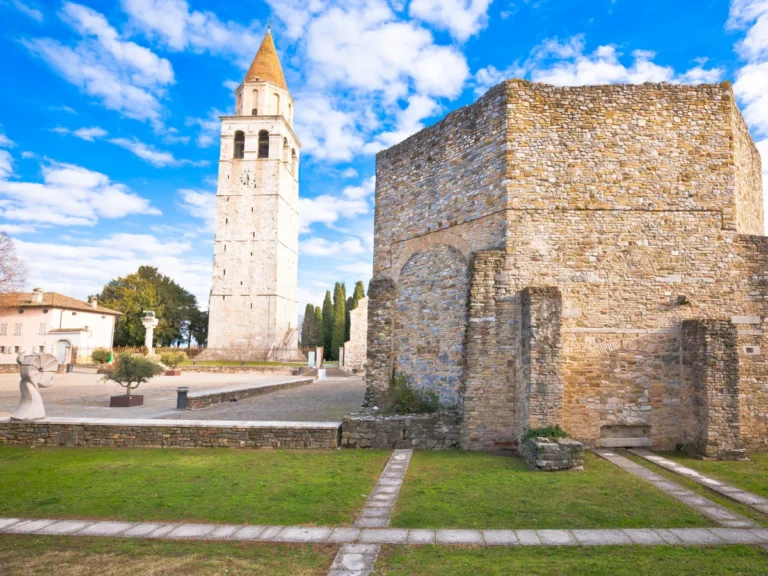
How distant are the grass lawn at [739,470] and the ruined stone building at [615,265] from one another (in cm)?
45

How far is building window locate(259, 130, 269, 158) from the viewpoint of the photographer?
4250 cm

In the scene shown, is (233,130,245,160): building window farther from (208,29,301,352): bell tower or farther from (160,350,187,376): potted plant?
(160,350,187,376): potted plant

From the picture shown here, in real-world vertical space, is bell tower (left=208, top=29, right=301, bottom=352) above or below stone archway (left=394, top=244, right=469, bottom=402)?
above

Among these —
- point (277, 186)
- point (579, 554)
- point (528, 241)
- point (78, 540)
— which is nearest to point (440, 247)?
point (528, 241)

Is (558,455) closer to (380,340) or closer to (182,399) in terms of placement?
(380,340)

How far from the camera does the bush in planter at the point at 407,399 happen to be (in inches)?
432

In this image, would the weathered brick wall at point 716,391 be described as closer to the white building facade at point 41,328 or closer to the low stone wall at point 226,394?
the low stone wall at point 226,394

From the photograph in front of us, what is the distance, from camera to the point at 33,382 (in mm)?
10664

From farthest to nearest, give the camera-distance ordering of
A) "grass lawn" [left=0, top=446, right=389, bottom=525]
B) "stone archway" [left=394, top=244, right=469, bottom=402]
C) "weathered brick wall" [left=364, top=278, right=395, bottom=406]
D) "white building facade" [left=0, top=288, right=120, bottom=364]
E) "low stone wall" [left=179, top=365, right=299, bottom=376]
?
"white building facade" [left=0, top=288, right=120, bottom=364] → "low stone wall" [left=179, top=365, right=299, bottom=376] → "weathered brick wall" [left=364, top=278, right=395, bottom=406] → "stone archway" [left=394, top=244, right=469, bottom=402] → "grass lawn" [left=0, top=446, right=389, bottom=525]

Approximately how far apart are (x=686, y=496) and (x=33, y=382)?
500 inches

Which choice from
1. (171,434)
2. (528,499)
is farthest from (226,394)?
(528,499)

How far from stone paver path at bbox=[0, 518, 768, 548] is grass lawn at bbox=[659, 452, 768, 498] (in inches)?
82.7

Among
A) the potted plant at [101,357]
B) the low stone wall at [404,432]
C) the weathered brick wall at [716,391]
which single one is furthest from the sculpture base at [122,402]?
the potted plant at [101,357]

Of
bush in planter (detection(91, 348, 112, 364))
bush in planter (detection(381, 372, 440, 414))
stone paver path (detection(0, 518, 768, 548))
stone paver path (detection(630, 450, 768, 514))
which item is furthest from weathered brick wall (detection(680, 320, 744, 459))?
bush in planter (detection(91, 348, 112, 364))
